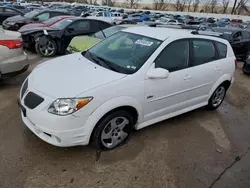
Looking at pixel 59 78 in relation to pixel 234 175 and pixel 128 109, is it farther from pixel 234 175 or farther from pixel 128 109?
pixel 234 175

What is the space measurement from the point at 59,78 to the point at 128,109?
99cm

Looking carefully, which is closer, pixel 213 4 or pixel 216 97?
pixel 216 97

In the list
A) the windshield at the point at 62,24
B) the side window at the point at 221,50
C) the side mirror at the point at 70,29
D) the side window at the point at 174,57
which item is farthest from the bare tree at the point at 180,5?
the side window at the point at 174,57

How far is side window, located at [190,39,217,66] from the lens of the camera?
3822mm

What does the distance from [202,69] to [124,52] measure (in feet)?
4.54

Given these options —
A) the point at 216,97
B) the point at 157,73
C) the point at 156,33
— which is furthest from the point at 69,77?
the point at 216,97

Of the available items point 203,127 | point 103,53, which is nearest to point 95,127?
point 103,53

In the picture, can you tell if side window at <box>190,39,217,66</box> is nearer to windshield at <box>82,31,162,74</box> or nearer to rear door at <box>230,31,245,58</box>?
windshield at <box>82,31,162,74</box>

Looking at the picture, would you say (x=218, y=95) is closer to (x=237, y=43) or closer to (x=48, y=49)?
(x=48, y=49)

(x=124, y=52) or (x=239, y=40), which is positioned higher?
(x=124, y=52)

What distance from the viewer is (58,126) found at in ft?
8.55

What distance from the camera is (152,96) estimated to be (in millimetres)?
3240

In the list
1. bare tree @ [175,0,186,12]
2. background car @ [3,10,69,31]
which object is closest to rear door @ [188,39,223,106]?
background car @ [3,10,69,31]

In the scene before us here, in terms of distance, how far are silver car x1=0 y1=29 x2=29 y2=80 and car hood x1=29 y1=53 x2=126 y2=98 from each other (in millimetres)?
1622
